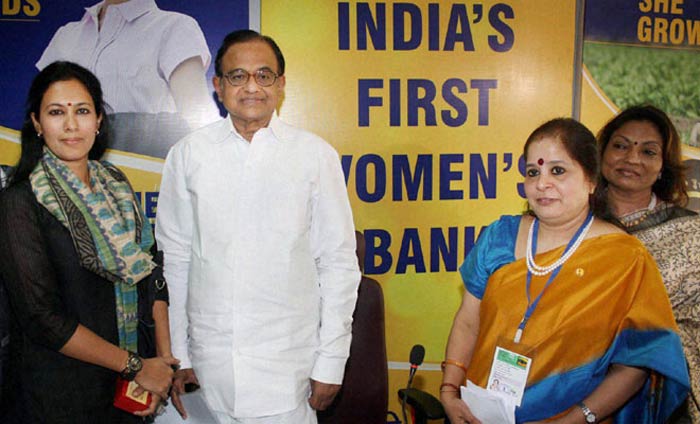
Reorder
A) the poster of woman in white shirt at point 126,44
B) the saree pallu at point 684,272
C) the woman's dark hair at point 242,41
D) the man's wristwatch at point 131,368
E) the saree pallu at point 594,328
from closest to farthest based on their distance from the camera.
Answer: the saree pallu at point 594,328, the man's wristwatch at point 131,368, the woman's dark hair at point 242,41, the saree pallu at point 684,272, the poster of woman in white shirt at point 126,44

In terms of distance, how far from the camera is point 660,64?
297 centimetres

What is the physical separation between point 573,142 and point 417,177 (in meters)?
1.24

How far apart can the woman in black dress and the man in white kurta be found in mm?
158

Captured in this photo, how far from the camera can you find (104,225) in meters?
1.72

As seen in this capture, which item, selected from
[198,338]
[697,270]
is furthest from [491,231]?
[198,338]

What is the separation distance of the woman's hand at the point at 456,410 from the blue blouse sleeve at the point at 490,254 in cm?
32

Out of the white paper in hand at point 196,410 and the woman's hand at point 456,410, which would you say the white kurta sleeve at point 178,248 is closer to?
the white paper in hand at point 196,410

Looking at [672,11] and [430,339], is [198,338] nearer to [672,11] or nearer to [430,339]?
[430,339]

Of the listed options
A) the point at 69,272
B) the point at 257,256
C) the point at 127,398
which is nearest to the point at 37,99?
the point at 69,272

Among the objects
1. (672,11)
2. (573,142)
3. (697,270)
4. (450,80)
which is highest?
(672,11)

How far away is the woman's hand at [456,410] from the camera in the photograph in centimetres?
174

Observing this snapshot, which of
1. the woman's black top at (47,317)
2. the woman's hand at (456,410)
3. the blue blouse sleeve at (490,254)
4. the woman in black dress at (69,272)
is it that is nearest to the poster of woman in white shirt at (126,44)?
the woman in black dress at (69,272)

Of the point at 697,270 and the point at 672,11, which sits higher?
the point at 672,11

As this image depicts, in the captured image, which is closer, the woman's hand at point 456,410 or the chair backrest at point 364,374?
the woman's hand at point 456,410
